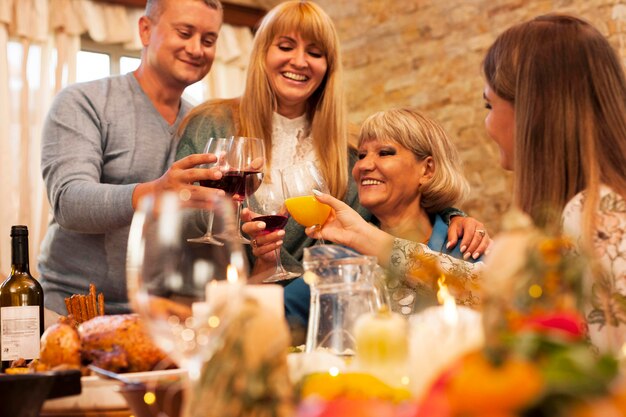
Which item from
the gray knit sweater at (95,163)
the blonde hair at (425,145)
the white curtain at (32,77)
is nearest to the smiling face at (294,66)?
the blonde hair at (425,145)

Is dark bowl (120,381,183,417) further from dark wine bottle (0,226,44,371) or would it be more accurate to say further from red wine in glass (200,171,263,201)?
red wine in glass (200,171,263,201)

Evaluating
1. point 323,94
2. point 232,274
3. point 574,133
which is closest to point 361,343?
point 232,274

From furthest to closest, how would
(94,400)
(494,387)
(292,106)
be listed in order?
(292,106)
(94,400)
(494,387)

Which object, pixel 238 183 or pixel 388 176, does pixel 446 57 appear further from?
pixel 238 183

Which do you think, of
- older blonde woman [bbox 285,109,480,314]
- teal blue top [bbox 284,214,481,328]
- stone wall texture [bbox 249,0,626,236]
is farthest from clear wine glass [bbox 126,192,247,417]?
stone wall texture [bbox 249,0,626,236]

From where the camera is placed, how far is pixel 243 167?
1646 millimetres

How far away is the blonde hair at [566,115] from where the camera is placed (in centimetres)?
115

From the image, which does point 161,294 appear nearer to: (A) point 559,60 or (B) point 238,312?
(B) point 238,312

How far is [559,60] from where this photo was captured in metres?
1.24

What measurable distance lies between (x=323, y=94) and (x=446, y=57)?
2716mm

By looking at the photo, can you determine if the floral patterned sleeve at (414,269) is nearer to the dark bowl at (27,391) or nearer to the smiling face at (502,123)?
the smiling face at (502,123)

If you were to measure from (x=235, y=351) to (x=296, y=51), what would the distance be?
1.87 meters

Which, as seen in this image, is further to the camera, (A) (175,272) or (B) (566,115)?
(B) (566,115)

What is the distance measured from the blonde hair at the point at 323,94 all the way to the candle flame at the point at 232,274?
5.17ft
